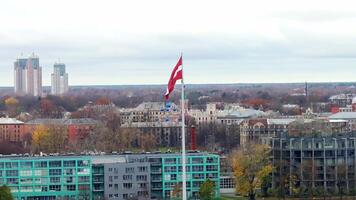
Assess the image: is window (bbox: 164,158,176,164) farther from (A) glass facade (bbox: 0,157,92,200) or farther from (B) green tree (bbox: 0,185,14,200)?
(B) green tree (bbox: 0,185,14,200)

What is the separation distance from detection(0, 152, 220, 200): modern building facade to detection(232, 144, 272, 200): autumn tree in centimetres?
157

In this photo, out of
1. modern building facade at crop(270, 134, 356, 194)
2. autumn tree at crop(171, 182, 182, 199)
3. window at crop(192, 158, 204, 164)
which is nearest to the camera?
autumn tree at crop(171, 182, 182, 199)

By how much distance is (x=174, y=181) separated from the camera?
62.9 meters

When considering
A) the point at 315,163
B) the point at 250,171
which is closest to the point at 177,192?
the point at 250,171

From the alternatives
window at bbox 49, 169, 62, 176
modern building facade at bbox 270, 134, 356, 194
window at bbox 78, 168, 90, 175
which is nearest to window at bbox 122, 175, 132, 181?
window at bbox 78, 168, 90, 175

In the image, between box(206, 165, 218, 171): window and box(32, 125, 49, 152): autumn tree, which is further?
box(32, 125, 49, 152): autumn tree

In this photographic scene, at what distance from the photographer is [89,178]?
61.9 metres

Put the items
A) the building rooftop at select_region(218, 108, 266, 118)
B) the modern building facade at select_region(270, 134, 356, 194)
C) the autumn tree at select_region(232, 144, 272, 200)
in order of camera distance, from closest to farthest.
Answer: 1. the autumn tree at select_region(232, 144, 272, 200)
2. the modern building facade at select_region(270, 134, 356, 194)
3. the building rooftop at select_region(218, 108, 266, 118)

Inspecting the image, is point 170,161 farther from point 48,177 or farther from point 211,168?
point 48,177

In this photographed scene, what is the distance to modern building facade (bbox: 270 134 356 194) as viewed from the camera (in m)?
61.5

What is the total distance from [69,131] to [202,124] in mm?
15050

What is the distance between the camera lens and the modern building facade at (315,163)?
202ft

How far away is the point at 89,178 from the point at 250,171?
9622 mm

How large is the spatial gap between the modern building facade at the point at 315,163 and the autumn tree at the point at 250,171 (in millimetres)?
1356
